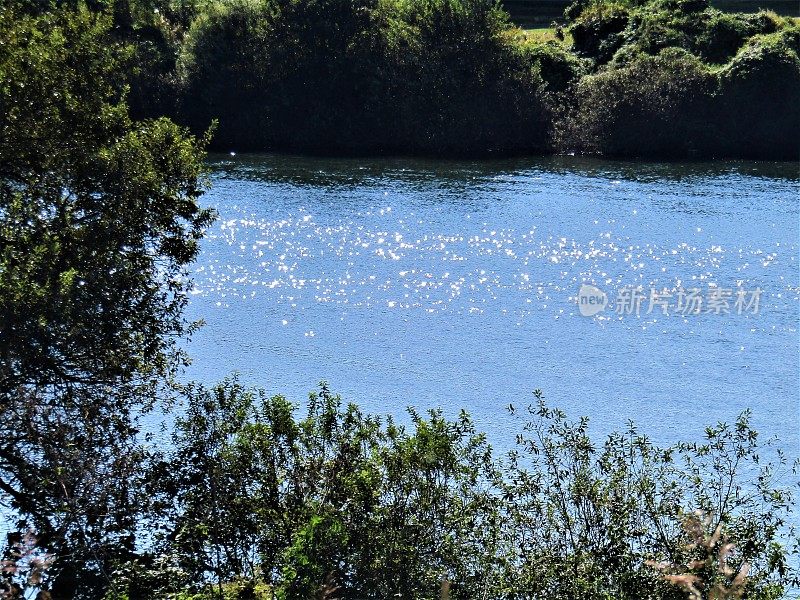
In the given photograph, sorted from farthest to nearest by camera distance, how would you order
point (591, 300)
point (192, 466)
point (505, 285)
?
point (505, 285)
point (591, 300)
point (192, 466)

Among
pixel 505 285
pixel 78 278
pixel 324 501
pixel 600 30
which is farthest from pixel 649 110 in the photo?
pixel 324 501

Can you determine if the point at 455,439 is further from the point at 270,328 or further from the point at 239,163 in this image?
the point at 239,163

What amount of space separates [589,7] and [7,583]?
48.3 meters

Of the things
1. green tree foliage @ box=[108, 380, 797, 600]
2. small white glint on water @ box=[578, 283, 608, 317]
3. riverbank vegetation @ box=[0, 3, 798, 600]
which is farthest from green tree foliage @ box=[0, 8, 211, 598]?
small white glint on water @ box=[578, 283, 608, 317]

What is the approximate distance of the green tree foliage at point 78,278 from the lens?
36.7 ft

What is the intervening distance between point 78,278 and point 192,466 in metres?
2.45

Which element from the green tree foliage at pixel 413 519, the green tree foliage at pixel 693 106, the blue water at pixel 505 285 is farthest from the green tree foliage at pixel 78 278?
the green tree foliage at pixel 693 106

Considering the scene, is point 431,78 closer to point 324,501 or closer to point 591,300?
point 591,300

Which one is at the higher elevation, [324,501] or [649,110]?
[649,110]

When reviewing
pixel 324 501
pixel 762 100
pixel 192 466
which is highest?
pixel 762 100

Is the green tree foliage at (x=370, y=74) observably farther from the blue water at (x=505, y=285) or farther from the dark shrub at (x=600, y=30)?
the blue water at (x=505, y=285)

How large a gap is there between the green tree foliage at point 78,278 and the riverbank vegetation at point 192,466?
0.03m

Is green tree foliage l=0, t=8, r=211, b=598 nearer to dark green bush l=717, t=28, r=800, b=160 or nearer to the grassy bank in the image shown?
the grassy bank

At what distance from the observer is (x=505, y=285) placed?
95.0 ft
